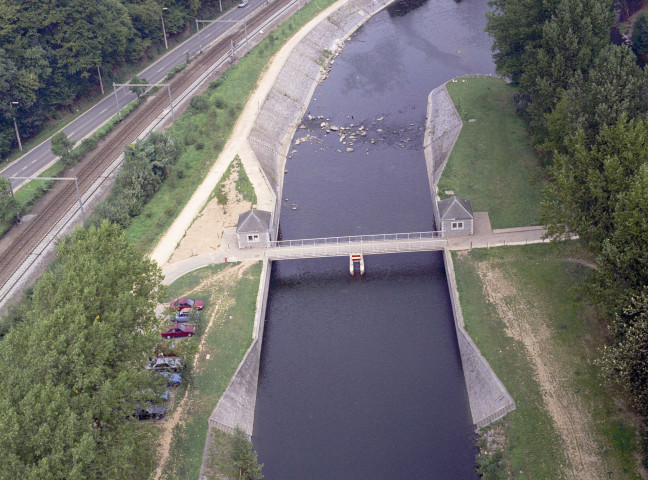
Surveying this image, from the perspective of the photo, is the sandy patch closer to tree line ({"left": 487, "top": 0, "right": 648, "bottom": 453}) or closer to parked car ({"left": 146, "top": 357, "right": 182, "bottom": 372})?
parked car ({"left": 146, "top": 357, "right": 182, "bottom": 372})

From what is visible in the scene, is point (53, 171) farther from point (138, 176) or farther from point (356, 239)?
point (356, 239)

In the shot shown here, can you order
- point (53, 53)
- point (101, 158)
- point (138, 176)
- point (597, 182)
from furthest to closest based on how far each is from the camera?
point (53, 53) < point (101, 158) < point (138, 176) < point (597, 182)

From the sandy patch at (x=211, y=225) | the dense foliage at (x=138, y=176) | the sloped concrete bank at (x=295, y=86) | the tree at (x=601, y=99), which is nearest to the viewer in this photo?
the tree at (x=601, y=99)

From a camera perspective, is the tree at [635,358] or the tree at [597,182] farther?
the tree at [597,182]

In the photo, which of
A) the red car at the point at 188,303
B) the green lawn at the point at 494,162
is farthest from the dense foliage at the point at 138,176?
the green lawn at the point at 494,162

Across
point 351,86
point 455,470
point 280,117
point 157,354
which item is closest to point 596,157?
point 455,470

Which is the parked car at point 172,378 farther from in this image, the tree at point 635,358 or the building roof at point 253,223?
the tree at point 635,358

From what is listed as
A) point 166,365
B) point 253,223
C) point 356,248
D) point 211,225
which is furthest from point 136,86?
point 166,365
